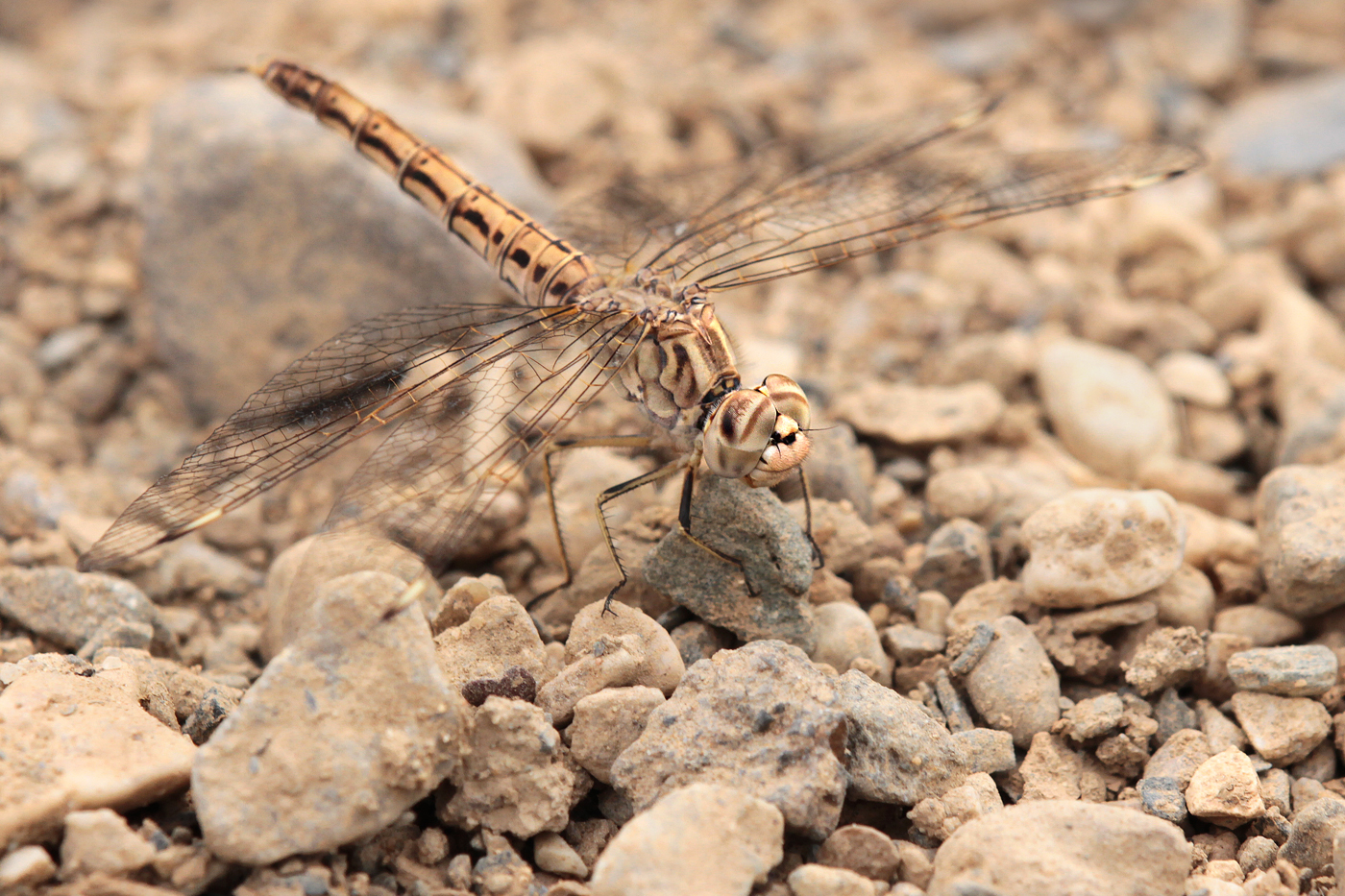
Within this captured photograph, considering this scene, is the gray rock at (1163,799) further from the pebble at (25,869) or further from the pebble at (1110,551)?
the pebble at (25,869)

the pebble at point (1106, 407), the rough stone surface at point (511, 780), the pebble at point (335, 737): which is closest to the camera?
the pebble at point (335, 737)

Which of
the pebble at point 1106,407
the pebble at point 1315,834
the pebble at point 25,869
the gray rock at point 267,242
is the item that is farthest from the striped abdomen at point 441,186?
the pebble at point 1315,834

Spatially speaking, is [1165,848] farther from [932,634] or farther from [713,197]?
[713,197]

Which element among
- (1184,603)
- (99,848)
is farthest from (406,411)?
(1184,603)

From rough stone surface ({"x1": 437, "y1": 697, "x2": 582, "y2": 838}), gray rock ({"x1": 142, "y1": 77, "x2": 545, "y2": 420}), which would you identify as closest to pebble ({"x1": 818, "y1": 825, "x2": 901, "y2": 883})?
rough stone surface ({"x1": 437, "y1": 697, "x2": 582, "y2": 838})

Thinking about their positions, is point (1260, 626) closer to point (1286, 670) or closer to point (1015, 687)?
point (1286, 670)
